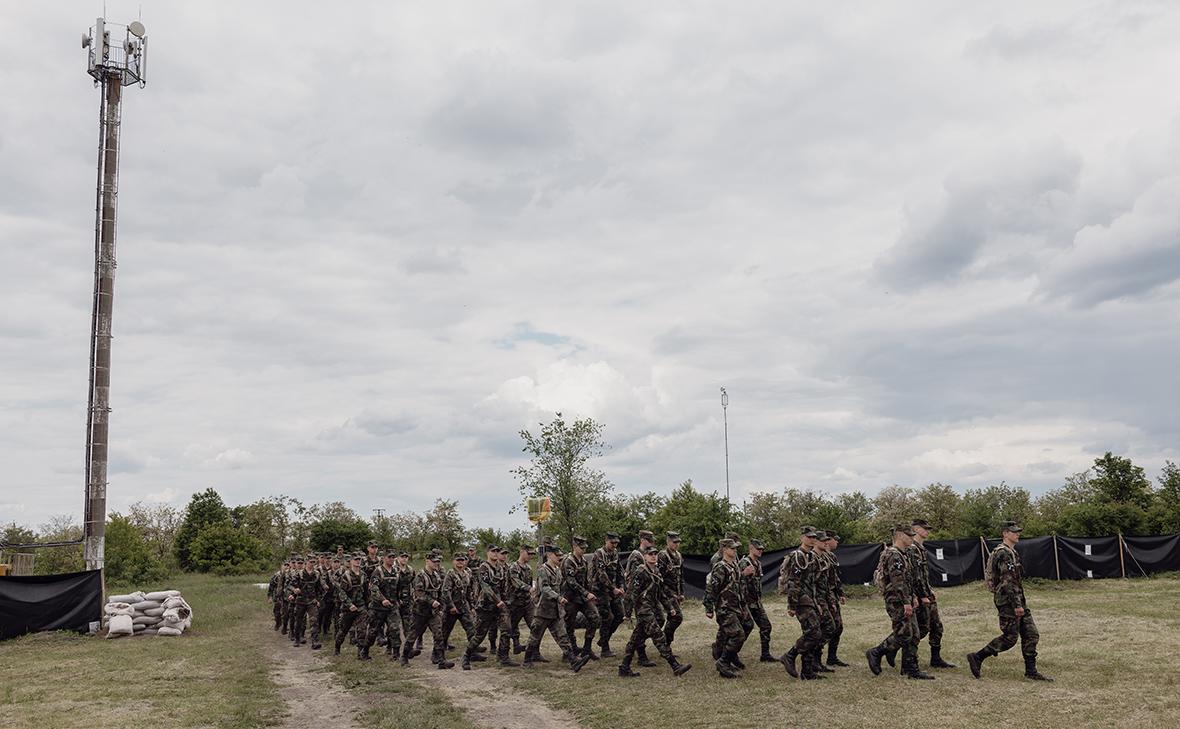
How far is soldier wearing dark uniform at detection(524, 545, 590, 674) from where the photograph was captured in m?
15.4

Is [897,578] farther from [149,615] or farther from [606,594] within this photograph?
[149,615]

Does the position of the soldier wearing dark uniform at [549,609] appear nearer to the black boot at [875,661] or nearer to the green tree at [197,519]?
the black boot at [875,661]

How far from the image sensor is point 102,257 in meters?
28.4

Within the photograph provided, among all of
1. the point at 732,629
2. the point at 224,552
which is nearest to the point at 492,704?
the point at 732,629

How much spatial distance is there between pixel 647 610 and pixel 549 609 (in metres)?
2.52

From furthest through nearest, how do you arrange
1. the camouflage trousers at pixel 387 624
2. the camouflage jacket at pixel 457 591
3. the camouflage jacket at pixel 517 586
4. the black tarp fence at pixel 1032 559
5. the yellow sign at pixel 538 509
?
the black tarp fence at pixel 1032 559
the yellow sign at pixel 538 509
the camouflage trousers at pixel 387 624
the camouflage jacket at pixel 457 591
the camouflage jacket at pixel 517 586

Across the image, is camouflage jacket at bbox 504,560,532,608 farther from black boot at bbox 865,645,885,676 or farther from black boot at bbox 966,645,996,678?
black boot at bbox 966,645,996,678

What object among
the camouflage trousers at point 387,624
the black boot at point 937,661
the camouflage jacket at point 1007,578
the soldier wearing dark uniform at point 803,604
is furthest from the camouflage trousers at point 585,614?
the camouflage jacket at point 1007,578

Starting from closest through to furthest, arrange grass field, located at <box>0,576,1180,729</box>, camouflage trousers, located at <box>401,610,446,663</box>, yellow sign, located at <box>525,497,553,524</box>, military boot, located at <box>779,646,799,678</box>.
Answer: grass field, located at <box>0,576,1180,729</box> → military boot, located at <box>779,646,799,678</box> → camouflage trousers, located at <box>401,610,446,663</box> → yellow sign, located at <box>525,497,553,524</box>

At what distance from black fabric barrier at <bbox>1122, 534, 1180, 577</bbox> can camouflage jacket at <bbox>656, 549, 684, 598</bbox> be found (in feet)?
73.5

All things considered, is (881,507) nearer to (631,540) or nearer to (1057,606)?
(631,540)

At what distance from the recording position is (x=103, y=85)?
29.5m

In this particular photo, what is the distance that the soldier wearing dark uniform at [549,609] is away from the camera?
50.6ft

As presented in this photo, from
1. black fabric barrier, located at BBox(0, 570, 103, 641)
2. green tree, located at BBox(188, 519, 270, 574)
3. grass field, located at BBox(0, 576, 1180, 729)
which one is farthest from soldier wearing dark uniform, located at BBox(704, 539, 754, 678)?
green tree, located at BBox(188, 519, 270, 574)
